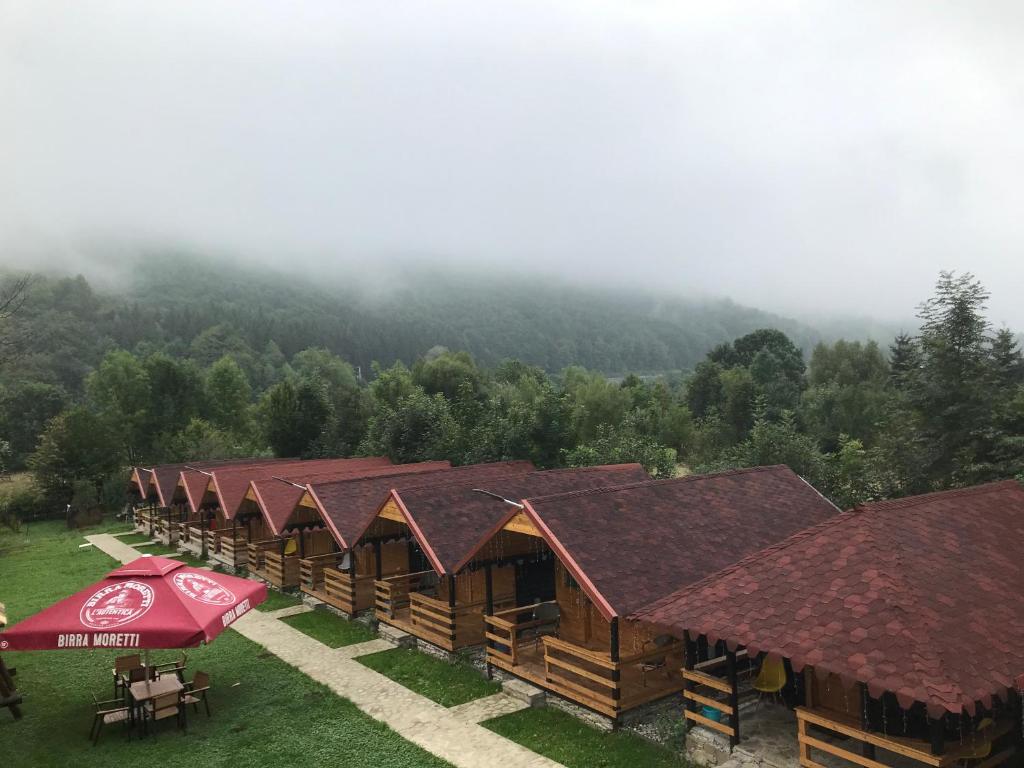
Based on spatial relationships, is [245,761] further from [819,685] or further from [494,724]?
[819,685]

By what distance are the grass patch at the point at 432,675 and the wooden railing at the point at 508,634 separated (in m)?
0.60

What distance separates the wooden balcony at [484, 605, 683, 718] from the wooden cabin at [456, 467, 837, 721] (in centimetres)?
2

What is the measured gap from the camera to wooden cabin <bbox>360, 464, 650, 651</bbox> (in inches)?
688

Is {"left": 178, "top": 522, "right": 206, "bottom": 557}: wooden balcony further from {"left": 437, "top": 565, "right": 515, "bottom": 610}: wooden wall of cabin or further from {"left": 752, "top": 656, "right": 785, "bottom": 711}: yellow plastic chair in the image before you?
{"left": 752, "top": 656, "right": 785, "bottom": 711}: yellow plastic chair

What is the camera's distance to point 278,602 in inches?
942

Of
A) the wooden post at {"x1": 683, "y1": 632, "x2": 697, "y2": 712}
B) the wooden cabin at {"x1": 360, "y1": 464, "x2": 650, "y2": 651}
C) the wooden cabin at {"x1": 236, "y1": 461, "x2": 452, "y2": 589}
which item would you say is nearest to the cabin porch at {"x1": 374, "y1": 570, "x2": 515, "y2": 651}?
the wooden cabin at {"x1": 360, "y1": 464, "x2": 650, "y2": 651}

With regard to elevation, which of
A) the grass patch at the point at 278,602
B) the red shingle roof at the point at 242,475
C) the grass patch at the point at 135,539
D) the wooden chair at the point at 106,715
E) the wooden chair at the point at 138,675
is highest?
the red shingle roof at the point at 242,475

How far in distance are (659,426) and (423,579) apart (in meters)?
38.0

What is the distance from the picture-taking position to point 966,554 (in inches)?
472

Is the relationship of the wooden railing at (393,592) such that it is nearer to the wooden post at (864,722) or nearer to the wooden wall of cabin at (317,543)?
the wooden wall of cabin at (317,543)

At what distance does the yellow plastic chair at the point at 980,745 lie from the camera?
984cm

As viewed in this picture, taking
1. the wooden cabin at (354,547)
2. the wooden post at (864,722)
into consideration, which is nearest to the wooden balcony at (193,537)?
the wooden cabin at (354,547)

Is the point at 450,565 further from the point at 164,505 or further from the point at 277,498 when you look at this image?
the point at 164,505

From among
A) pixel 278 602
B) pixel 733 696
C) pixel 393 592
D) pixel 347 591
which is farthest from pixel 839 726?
pixel 278 602
